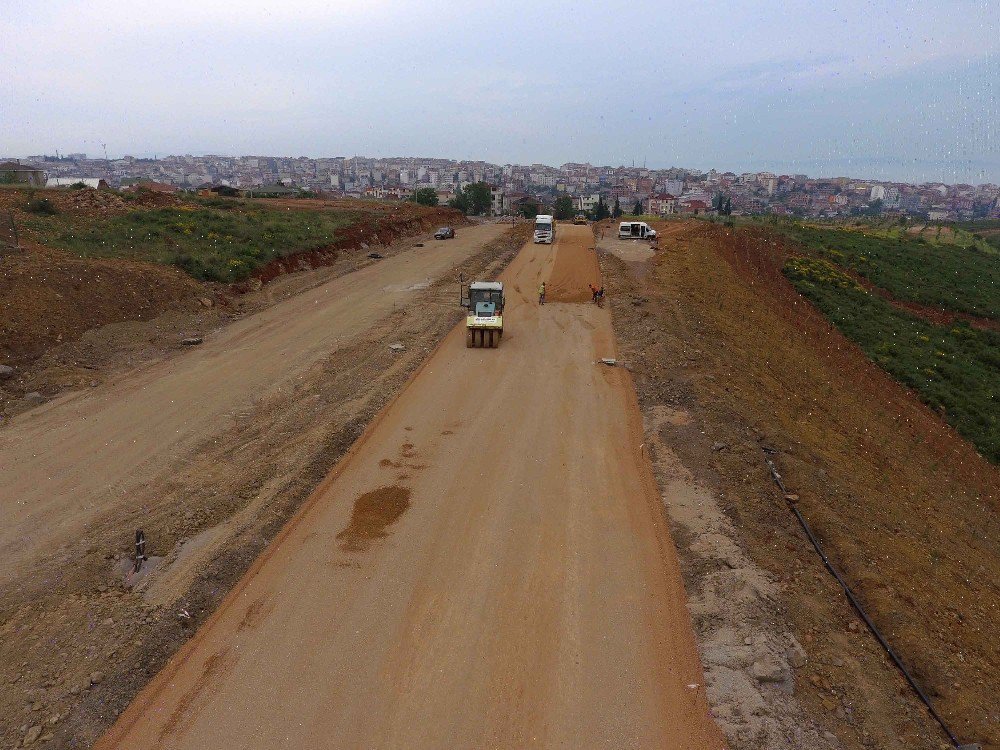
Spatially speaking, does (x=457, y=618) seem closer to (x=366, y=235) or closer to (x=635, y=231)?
(x=366, y=235)

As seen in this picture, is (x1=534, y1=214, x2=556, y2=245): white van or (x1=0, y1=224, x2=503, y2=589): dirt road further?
(x1=534, y1=214, x2=556, y2=245): white van

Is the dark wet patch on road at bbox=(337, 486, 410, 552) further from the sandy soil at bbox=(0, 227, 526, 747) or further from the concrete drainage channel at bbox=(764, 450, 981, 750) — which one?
the concrete drainage channel at bbox=(764, 450, 981, 750)

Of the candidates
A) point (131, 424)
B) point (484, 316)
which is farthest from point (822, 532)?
point (131, 424)

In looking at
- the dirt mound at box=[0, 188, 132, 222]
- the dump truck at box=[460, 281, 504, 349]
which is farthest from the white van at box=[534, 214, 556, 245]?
the dirt mound at box=[0, 188, 132, 222]

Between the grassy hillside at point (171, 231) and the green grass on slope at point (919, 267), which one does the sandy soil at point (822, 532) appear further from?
the green grass on slope at point (919, 267)

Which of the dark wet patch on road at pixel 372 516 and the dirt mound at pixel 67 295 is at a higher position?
the dirt mound at pixel 67 295

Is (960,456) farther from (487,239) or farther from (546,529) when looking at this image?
(487,239)

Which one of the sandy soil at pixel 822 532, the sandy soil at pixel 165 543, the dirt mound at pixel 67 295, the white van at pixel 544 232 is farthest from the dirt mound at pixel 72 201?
the sandy soil at pixel 822 532
